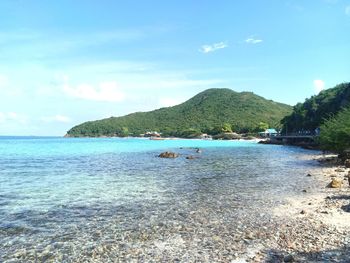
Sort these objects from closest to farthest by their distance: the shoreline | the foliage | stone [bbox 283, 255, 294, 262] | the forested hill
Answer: stone [bbox 283, 255, 294, 262], the shoreline, the foliage, the forested hill

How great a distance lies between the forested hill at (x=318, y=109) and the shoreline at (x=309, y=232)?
316 feet

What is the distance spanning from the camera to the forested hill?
380ft

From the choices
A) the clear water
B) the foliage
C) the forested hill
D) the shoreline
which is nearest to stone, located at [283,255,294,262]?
the shoreline

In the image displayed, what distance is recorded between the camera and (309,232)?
15297 millimetres

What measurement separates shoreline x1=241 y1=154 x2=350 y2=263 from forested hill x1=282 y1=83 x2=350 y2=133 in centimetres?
9636

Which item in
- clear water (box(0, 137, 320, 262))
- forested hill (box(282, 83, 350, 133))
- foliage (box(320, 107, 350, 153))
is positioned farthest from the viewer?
forested hill (box(282, 83, 350, 133))

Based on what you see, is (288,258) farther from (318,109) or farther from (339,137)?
(318,109)

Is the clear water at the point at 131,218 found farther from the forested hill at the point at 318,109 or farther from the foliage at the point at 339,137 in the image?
the forested hill at the point at 318,109

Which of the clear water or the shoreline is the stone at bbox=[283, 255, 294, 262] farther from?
the clear water

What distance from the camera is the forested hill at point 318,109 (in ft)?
380

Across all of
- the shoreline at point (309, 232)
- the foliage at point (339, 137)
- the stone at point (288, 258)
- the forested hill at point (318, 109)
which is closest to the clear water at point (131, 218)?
→ the shoreline at point (309, 232)

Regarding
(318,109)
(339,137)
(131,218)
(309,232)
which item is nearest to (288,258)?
(309,232)

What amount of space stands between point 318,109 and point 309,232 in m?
128

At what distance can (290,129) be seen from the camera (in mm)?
163250
